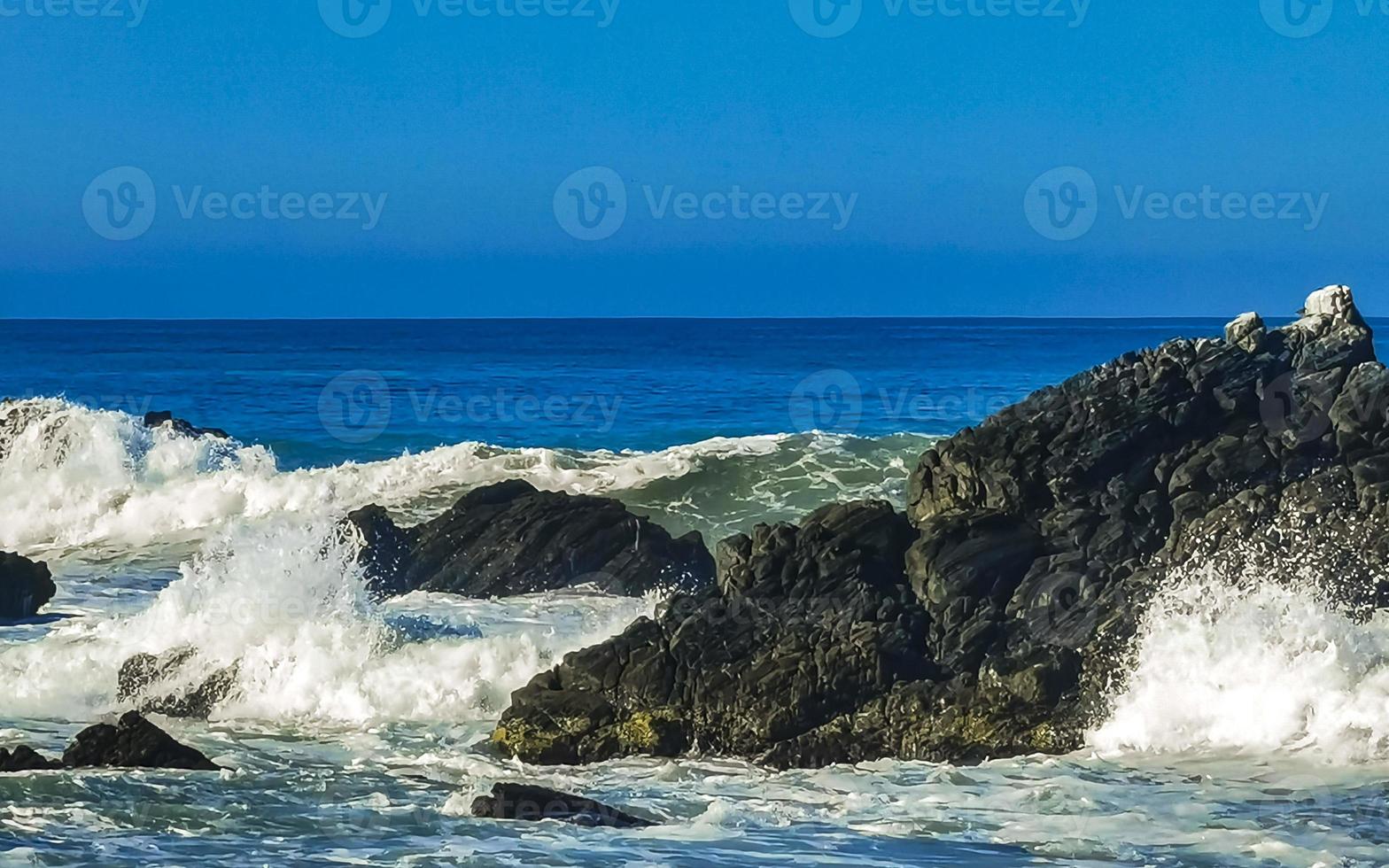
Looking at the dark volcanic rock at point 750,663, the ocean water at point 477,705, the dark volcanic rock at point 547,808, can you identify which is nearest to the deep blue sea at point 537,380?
the ocean water at point 477,705

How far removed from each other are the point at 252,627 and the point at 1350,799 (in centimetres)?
1064

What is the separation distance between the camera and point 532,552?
2267 centimetres

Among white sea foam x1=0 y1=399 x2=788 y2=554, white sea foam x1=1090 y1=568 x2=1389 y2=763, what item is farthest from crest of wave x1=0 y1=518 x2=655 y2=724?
white sea foam x1=0 y1=399 x2=788 y2=554

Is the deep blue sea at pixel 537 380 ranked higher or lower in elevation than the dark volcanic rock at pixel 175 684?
higher

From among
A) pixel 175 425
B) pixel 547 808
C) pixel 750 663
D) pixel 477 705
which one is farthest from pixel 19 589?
pixel 175 425

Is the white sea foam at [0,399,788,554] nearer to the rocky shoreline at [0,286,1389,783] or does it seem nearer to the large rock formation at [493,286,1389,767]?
the rocky shoreline at [0,286,1389,783]

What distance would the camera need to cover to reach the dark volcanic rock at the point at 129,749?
13.8 m


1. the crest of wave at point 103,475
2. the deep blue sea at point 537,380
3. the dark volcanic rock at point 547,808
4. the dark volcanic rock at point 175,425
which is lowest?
the dark volcanic rock at point 547,808

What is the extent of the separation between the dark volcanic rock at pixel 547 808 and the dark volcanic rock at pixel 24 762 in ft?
11.5

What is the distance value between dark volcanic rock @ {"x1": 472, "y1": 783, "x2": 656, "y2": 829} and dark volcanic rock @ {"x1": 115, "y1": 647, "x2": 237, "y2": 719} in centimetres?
514

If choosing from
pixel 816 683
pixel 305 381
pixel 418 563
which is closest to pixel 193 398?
pixel 305 381

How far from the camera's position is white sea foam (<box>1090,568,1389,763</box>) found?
45.2ft

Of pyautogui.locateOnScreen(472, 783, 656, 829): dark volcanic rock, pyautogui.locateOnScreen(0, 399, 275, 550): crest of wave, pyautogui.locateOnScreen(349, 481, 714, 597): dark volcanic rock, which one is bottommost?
pyautogui.locateOnScreen(472, 783, 656, 829): dark volcanic rock

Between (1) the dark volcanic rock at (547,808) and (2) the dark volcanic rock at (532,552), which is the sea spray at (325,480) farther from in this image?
(1) the dark volcanic rock at (547,808)
